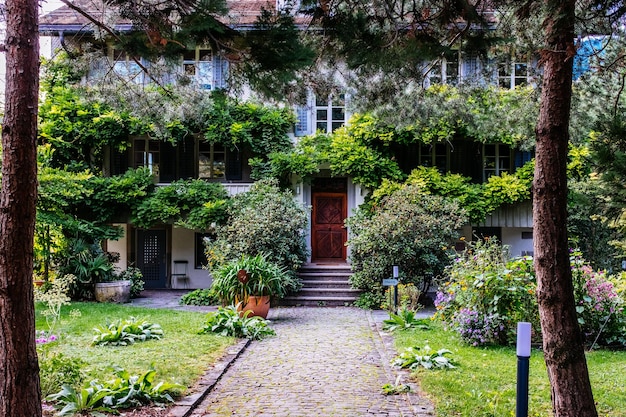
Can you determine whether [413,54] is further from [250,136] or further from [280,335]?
[250,136]

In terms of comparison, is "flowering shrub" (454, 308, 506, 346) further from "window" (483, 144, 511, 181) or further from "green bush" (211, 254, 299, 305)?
"window" (483, 144, 511, 181)

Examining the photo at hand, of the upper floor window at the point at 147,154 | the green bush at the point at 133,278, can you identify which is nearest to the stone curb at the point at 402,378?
the green bush at the point at 133,278

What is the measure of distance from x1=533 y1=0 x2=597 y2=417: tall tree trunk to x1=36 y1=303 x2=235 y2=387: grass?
4.08m

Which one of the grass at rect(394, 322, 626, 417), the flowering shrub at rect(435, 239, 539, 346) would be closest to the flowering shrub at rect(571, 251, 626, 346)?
the grass at rect(394, 322, 626, 417)

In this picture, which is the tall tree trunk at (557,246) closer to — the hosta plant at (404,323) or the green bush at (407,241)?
the hosta plant at (404,323)

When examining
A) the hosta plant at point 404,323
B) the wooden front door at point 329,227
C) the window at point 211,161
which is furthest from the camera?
the window at point 211,161

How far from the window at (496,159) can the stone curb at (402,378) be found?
9.71 m

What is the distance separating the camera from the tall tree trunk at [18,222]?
4277mm

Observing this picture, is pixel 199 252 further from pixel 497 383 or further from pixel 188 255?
pixel 497 383

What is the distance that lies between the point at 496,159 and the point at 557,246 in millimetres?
15221

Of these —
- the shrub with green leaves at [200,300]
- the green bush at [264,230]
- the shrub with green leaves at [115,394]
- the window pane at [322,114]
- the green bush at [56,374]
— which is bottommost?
the shrub with green leaves at [200,300]

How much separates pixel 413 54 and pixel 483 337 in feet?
17.4

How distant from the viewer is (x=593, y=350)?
29.3ft

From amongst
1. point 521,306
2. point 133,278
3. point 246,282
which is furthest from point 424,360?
point 133,278
